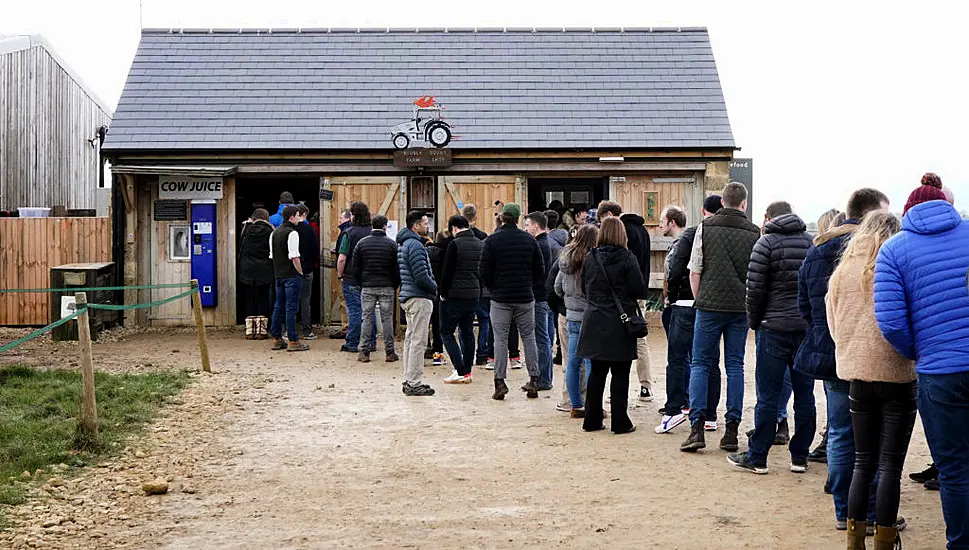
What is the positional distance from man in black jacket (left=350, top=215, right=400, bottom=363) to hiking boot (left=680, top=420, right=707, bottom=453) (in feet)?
18.9

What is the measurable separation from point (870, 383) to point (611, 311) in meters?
3.39

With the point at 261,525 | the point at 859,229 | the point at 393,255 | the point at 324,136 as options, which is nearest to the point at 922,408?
the point at 859,229

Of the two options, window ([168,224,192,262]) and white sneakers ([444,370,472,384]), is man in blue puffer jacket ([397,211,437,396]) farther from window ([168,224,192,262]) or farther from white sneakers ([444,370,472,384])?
window ([168,224,192,262])

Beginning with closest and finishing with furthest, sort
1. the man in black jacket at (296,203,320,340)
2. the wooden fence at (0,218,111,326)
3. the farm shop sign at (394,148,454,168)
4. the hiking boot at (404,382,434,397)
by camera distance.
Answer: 1. the hiking boot at (404,382,434,397)
2. the man in black jacket at (296,203,320,340)
3. the farm shop sign at (394,148,454,168)
4. the wooden fence at (0,218,111,326)

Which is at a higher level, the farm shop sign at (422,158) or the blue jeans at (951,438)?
the farm shop sign at (422,158)

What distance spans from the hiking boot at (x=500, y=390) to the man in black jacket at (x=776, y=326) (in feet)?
11.2

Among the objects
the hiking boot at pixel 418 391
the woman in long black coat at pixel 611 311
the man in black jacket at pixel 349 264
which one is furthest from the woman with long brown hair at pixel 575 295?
the man in black jacket at pixel 349 264

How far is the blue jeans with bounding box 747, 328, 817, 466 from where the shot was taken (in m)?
6.98

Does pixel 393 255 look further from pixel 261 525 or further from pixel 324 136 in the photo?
pixel 261 525

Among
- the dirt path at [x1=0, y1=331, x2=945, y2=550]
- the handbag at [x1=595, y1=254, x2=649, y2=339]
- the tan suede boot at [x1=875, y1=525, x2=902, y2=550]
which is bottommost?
the dirt path at [x1=0, y1=331, x2=945, y2=550]

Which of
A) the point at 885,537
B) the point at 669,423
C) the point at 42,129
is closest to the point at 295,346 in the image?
the point at 669,423

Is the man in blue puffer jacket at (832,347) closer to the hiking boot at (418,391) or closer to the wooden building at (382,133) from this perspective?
the hiking boot at (418,391)

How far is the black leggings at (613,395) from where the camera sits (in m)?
8.48

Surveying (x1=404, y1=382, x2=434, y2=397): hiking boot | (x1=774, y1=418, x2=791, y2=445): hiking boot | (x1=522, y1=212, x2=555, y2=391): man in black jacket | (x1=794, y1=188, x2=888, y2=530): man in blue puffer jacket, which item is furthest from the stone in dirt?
(x1=522, y1=212, x2=555, y2=391): man in black jacket
